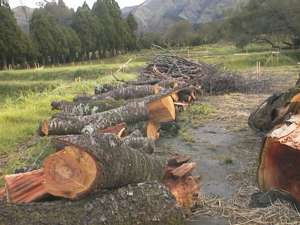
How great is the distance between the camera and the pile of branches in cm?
1362

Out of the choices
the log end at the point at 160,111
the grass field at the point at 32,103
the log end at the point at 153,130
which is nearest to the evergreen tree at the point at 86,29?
the grass field at the point at 32,103

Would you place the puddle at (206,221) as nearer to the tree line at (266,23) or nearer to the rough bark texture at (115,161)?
the rough bark texture at (115,161)

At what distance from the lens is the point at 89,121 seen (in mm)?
6910

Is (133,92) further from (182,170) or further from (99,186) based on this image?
(99,186)

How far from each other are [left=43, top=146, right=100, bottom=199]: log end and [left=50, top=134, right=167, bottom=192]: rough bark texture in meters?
0.06

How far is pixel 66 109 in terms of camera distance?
8336mm

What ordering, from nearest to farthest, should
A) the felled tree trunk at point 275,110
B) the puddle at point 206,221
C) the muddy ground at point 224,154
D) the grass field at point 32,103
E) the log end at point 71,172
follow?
the log end at point 71,172 → the puddle at point 206,221 → the muddy ground at point 224,154 → the felled tree trunk at point 275,110 → the grass field at point 32,103

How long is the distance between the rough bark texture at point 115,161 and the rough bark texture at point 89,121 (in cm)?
266

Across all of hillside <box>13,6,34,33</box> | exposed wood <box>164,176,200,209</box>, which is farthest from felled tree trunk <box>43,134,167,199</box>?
hillside <box>13,6,34,33</box>

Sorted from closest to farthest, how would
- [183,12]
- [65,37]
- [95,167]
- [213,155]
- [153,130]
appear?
[95,167], [213,155], [153,130], [65,37], [183,12]

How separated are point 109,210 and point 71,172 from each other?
43 cm

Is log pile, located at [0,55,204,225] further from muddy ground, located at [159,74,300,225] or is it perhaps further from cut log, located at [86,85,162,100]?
cut log, located at [86,85,162,100]

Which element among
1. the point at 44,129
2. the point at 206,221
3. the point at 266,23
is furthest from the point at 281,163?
the point at 266,23

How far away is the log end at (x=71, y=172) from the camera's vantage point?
11.3 ft
